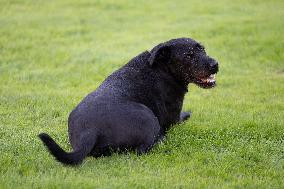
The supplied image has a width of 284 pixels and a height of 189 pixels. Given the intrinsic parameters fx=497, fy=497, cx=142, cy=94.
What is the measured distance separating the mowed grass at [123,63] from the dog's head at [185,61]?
0.87m

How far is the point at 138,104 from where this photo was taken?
7.49 metres

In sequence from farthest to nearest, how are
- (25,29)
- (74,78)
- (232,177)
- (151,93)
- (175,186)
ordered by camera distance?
1. (25,29)
2. (74,78)
3. (151,93)
4. (232,177)
5. (175,186)

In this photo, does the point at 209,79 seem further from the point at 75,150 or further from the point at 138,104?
the point at 75,150

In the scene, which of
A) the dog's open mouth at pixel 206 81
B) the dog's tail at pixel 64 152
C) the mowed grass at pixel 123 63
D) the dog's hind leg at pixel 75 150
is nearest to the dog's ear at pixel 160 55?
the dog's open mouth at pixel 206 81

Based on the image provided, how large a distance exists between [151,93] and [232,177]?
2230mm

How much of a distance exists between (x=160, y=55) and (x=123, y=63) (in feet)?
18.8

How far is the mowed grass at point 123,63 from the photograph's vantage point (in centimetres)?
634

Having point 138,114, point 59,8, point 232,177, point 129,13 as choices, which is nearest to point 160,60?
point 138,114

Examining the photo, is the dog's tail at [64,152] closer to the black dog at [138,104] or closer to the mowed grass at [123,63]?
the black dog at [138,104]

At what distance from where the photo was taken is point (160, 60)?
8422 mm

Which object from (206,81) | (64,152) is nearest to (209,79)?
(206,81)

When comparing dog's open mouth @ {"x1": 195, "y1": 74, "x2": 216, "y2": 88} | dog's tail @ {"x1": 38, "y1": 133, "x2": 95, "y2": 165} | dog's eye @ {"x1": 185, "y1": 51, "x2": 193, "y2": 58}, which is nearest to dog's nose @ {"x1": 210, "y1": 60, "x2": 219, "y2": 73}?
dog's open mouth @ {"x1": 195, "y1": 74, "x2": 216, "y2": 88}

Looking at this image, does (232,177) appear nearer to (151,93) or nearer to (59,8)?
(151,93)

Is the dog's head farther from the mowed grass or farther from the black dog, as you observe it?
the mowed grass
